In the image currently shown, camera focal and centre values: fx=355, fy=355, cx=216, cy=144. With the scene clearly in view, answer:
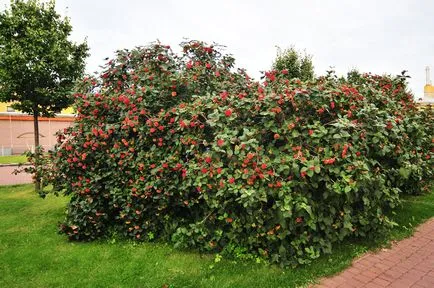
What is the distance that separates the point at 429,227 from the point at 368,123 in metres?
2.28

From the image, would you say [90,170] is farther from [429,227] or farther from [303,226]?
[429,227]

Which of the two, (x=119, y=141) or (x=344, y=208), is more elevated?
(x=119, y=141)

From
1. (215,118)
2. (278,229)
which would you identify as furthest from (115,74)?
(278,229)

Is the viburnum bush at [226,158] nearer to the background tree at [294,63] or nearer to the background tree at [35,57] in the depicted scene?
the background tree at [35,57]

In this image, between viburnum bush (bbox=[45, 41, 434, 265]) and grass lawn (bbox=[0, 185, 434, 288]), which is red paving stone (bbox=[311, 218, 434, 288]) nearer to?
grass lawn (bbox=[0, 185, 434, 288])

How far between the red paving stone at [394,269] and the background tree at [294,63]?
1108cm

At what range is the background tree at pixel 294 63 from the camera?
14883 millimetres

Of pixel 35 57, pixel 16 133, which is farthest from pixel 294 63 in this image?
pixel 16 133

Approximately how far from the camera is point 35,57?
7.94 meters

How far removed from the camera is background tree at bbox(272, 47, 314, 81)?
14.9m

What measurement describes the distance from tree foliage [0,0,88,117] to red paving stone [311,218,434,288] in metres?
6.45

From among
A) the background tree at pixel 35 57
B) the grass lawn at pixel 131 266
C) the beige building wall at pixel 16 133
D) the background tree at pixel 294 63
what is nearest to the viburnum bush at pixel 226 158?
the grass lawn at pixel 131 266

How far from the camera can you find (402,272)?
3.65 m

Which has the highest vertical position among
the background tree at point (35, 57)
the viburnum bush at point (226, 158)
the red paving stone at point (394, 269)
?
the background tree at point (35, 57)
